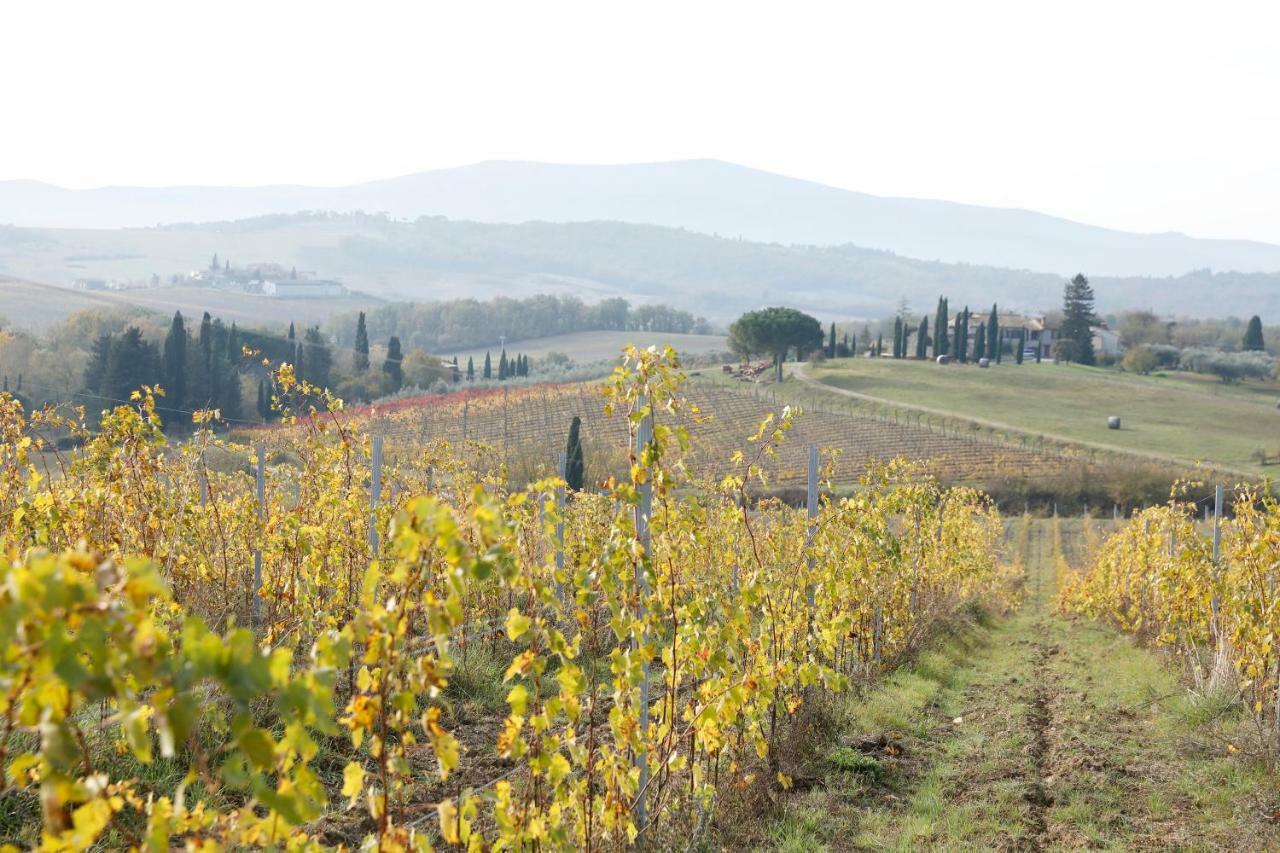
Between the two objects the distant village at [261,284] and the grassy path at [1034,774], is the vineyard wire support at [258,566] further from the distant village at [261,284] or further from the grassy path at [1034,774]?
the distant village at [261,284]

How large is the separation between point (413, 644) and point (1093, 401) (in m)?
68.3

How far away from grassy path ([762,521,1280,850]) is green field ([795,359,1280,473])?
43.7m

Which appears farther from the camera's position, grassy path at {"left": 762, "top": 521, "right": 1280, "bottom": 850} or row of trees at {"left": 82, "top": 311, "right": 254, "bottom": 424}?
row of trees at {"left": 82, "top": 311, "right": 254, "bottom": 424}

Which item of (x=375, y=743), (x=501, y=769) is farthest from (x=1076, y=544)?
(x=375, y=743)

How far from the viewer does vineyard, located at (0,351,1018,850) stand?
195cm

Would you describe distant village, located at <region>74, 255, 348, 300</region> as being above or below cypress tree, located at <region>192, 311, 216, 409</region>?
above

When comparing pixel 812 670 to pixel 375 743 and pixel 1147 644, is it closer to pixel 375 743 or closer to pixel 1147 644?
pixel 375 743

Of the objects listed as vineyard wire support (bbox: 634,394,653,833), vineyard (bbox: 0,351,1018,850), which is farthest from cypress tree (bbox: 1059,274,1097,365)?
vineyard wire support (bbox: 634,394,653,833)

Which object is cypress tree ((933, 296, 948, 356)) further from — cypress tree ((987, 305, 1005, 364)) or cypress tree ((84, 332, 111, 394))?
cypress tree ((84, 332, 111, 394))

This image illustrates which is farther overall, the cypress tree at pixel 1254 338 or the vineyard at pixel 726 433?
the cypress tree at pixel 1254 338

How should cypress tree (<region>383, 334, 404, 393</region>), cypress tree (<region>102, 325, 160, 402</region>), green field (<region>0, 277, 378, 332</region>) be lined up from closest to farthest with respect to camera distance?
cypress tree (<region>102, 325, 160, 402</region>) < cypress tree (<region>383, 334, 404, 393</region>) < green field (<region>0, 277, 378, 332</region>)

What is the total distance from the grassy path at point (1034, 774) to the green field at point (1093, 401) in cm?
4372

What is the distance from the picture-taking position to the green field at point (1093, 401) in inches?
2186

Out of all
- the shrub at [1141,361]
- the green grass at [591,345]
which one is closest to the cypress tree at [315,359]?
the green grass at [591,345]
